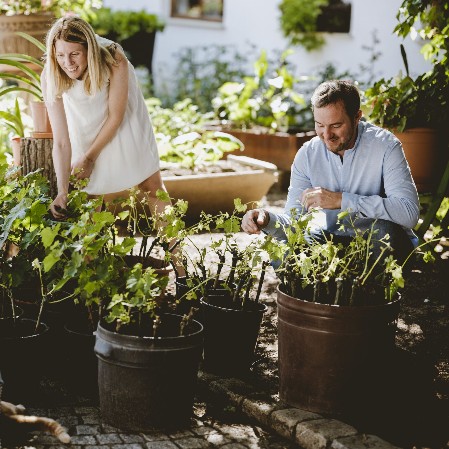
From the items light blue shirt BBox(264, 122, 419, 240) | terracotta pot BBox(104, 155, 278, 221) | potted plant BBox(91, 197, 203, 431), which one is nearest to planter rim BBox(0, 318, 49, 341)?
potted plant BBox(91, 197, 203, 431)

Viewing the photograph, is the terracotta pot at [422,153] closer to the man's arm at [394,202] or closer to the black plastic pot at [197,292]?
the man's arm at [394,202]

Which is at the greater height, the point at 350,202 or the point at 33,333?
the point at 350,202

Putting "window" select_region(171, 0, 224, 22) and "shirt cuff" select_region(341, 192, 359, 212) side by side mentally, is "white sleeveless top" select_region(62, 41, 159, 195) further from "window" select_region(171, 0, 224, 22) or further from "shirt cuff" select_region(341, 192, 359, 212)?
"window" select_region(171, 0, 224, 22)

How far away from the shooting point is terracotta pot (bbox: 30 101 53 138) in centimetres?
531

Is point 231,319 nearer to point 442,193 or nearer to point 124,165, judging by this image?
point 124,165

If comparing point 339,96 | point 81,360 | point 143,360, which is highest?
point 339,96

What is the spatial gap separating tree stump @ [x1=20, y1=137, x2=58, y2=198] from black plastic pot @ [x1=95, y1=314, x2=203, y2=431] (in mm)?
1966

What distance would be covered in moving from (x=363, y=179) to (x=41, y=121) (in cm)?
218

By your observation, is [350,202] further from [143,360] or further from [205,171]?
[205,171]

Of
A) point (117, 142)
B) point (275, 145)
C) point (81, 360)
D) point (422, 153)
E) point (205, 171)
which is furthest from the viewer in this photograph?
point (275, 145)

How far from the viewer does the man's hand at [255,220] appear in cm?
405

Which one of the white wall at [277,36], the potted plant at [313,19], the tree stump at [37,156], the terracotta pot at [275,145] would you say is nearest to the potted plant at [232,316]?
the tree stump at [37,156]

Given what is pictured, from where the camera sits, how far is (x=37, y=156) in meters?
5.28

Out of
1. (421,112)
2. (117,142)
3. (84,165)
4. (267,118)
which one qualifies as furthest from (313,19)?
(84,165)
